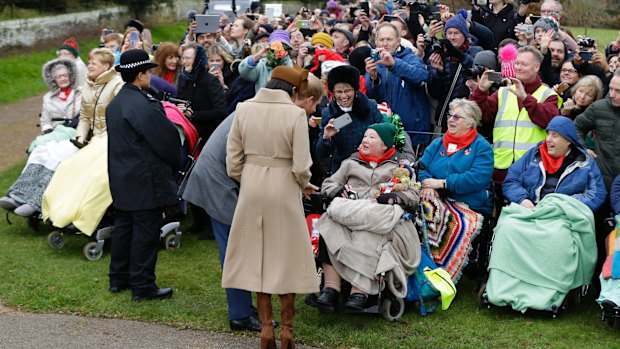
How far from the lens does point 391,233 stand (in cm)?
699

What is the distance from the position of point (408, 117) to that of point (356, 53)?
1003mm

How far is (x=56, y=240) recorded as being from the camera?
925 cm

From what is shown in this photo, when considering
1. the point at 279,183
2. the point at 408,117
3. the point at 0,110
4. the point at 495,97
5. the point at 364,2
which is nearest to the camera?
the point at 279,183

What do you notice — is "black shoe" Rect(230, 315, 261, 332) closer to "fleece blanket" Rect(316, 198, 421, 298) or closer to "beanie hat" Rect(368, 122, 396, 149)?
"fleece blanket" Rect(316, 198, 421, 298)

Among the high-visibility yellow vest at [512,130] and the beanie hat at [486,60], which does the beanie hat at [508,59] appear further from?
the high-visibility yellow vest at [512,130]

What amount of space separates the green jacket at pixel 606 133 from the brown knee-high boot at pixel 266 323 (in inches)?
130

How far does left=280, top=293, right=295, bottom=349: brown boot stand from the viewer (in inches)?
242

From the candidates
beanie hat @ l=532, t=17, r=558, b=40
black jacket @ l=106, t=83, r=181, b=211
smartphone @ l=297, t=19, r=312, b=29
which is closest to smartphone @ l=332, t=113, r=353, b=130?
black jacket @ l=106, t=83, r=181, b=211

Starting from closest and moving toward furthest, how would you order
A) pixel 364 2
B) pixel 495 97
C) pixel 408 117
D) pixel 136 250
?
pixel 136 250 → pixel 495 97 → pixel 408 117 → pixel 364 2

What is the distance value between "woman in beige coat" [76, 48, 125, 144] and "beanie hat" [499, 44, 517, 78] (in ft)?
13.1

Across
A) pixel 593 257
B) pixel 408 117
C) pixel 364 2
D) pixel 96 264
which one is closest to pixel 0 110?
pixel 364 2

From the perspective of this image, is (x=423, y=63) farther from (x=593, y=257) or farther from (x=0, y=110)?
(x=0, y=110)

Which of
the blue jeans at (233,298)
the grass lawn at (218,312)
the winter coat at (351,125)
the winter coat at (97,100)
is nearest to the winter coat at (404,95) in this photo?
the winter coat at (351,125)

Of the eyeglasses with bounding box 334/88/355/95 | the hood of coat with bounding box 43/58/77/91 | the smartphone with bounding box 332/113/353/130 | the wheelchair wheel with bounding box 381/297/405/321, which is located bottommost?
the wheelchair wheel with bounding box 381/297/405/321
